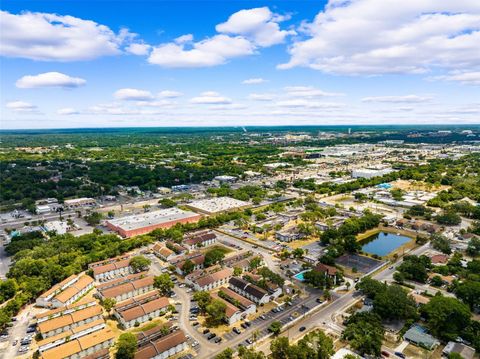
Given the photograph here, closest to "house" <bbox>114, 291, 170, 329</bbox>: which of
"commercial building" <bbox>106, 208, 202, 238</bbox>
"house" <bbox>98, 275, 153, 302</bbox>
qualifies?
"house" <bbox>98, 275, 153, 302</bbox>

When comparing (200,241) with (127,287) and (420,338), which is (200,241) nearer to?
(127,287)

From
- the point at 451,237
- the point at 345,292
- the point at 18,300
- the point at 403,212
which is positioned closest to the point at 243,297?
the point at 345,292

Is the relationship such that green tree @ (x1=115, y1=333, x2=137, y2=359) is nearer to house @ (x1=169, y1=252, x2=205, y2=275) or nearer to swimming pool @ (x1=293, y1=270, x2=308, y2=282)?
house @ (x1=169, y1=252, x2=205, y2=275)

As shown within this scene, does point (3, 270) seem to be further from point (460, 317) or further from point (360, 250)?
point (460, 317)

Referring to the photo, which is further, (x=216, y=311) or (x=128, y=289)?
(x=128, y=289)

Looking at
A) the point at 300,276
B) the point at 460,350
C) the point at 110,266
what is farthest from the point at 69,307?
the point at 460,350

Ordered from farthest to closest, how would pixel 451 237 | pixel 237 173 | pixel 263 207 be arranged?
pixel 237 173, pixel 263 207, pixel 451 237

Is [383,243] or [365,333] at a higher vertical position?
[365,333]
